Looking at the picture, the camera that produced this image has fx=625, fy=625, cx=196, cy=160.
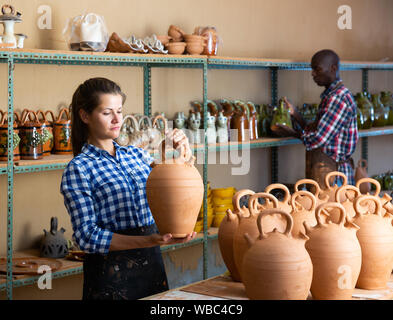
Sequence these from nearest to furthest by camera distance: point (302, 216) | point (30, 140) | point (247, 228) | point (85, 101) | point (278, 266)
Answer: point (278, 266)
point (247, 228)
point (302, 216)
point (85, 101)
point (30, 140)

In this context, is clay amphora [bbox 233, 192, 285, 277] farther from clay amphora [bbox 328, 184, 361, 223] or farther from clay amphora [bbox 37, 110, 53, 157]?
clay amphora [bbox 37, 110, 53, 157]

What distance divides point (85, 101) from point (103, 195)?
0.35 m

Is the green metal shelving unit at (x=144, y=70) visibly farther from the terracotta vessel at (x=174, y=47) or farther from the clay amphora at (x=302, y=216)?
the clay amphora at (x=302, y=216)

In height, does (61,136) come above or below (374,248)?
above

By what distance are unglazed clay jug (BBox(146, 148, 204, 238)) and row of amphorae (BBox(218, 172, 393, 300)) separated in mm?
142

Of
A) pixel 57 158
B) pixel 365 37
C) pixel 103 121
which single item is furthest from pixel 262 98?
pixel 103 121

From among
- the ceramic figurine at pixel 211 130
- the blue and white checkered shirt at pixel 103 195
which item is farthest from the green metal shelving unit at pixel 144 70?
the blue and white checkered shirt at pixel 103 195

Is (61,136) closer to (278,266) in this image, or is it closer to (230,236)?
(230,236)

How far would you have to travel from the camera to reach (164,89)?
13.5 feet

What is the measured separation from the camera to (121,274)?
2.31m

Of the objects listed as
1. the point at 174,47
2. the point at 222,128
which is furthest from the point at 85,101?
the point at 222,128
